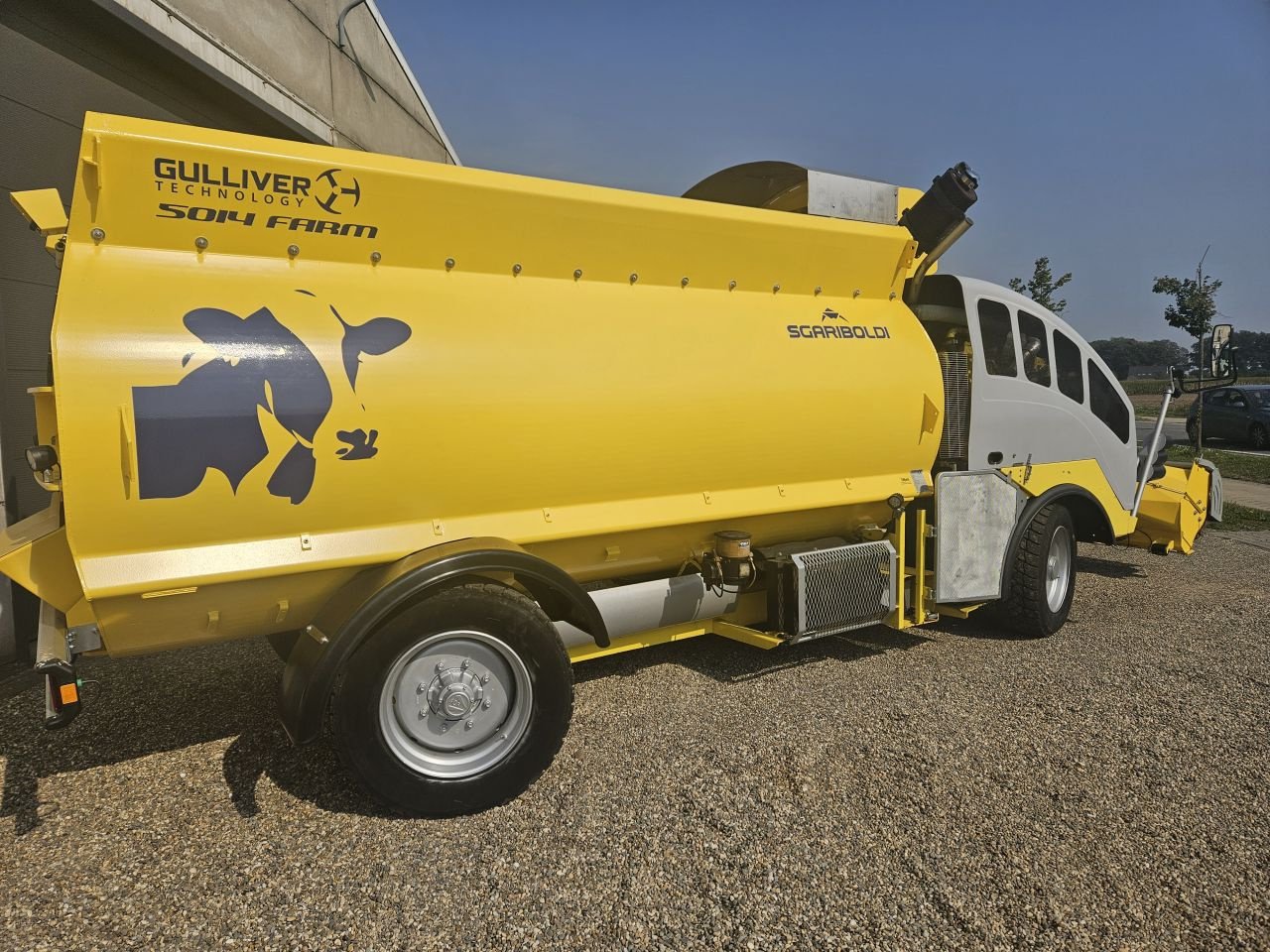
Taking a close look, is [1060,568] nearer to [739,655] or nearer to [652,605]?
[739,655]

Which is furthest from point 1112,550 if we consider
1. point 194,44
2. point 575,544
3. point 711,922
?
point 194,44

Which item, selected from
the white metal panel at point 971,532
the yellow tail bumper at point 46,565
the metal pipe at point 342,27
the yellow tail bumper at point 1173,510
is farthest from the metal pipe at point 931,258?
the metal pipe at point 342,27

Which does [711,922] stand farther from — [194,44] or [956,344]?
[194,44]

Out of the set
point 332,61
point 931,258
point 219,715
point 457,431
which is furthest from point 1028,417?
point 332,61

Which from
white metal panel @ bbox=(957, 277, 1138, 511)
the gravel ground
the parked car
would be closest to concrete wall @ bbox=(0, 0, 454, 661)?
the gravel ground

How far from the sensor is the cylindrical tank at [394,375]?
119 inches

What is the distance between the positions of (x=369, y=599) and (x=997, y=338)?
15.8 ft

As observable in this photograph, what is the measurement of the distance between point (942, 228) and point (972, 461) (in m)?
1.65

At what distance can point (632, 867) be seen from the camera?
3.02 meters

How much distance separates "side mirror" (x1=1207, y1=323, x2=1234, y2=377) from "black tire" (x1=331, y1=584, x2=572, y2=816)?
291 inches

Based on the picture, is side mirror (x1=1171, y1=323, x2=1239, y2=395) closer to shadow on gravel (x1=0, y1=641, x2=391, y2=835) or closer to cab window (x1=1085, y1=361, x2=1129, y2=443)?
cab window (x1=1085, y1=361, x2=1129, y2=443)

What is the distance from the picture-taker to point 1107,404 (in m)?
6.46

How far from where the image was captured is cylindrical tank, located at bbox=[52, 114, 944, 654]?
3018mm

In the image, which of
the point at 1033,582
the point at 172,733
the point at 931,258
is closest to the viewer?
the point at 172,733
